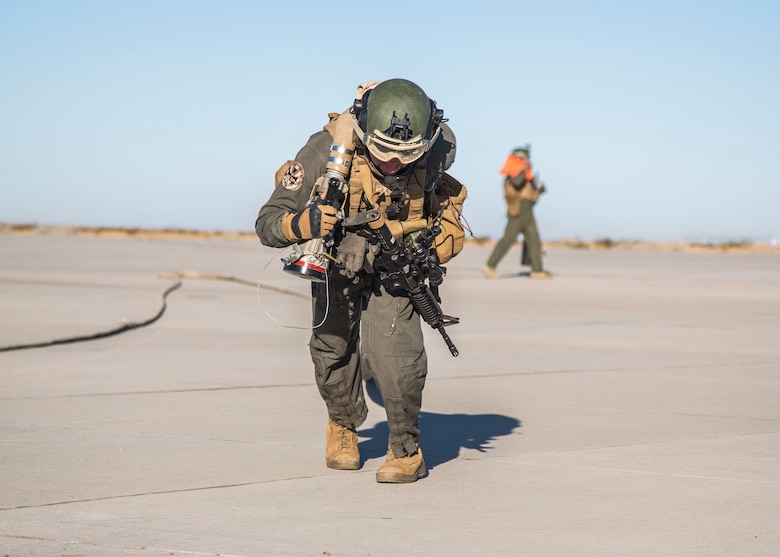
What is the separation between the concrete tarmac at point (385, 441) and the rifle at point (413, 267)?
86 centimetres

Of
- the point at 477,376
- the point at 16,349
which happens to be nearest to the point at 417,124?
the point at 477,376

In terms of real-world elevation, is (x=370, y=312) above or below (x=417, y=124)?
below

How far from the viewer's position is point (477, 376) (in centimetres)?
991

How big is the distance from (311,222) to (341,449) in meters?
1.31

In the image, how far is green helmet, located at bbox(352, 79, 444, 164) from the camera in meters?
5.66

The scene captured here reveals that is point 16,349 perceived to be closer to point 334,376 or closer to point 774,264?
point 334,376

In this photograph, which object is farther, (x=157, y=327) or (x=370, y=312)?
(x=157, y=327)

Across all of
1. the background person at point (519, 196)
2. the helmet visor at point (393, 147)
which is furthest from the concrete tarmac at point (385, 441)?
the background person at point (519, 196)

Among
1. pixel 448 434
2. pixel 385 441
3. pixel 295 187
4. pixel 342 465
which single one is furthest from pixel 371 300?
pixel 448 434

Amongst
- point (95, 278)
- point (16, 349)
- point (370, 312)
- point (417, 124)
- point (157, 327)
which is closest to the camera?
point (417, 124)

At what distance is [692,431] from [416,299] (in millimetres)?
2383

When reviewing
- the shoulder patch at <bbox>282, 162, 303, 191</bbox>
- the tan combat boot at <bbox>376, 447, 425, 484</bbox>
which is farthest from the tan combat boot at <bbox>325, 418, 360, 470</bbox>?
the shoulder patch at <bbox>282, 162, 303, 191</bbox>

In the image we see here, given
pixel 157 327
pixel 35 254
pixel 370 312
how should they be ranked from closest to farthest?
pixel 370 312
pixel 157 327
pixel 35 254

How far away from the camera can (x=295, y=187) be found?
5941 mm
